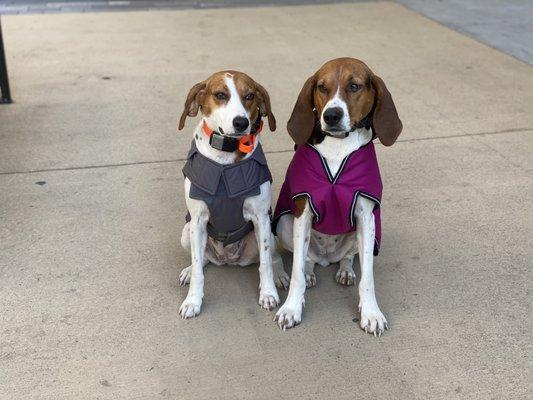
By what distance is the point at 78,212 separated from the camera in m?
4.30

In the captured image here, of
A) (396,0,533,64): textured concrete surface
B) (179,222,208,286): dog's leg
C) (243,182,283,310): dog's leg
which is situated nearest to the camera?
(243,182,283,310): dog's leg

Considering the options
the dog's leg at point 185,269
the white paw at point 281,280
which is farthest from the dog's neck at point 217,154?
the white paw at point 281,280

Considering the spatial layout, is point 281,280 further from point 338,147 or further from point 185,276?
point 338,147

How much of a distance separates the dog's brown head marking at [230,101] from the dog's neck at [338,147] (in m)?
0.35

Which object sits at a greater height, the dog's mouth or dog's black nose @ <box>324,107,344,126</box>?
dog's black nose @ <box>324,107,344,126</box>


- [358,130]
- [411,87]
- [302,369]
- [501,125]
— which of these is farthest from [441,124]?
[302,369]

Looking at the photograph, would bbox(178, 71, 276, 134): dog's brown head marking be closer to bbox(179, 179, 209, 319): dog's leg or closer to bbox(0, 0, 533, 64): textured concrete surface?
bbox(179, 179, 209, 319): dog's leg

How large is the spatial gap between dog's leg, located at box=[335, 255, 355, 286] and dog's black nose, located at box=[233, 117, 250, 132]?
0.98 m

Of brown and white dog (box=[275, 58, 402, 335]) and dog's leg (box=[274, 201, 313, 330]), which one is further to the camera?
dog's leg (box=[274, 201, 313, 330])

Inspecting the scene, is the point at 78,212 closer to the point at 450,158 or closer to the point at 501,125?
the point at 450,158

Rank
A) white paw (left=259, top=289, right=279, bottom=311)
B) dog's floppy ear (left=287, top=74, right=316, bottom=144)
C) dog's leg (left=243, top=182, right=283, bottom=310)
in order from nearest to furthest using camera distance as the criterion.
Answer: dog's floppy ear (left=287, top=74, right=316, bottom=144) < dog's leg (left=243, top=182, right=283, bottom=310) < white paw (left=259, top=289, right=279, bottom=311)

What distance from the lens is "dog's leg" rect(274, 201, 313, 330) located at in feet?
10.7

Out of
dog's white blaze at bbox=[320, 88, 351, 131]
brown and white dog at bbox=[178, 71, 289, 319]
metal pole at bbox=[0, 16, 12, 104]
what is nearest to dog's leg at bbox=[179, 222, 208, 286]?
brown and white dog at bbox=[178, 71, 289, 319]

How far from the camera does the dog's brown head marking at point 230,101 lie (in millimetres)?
3062
